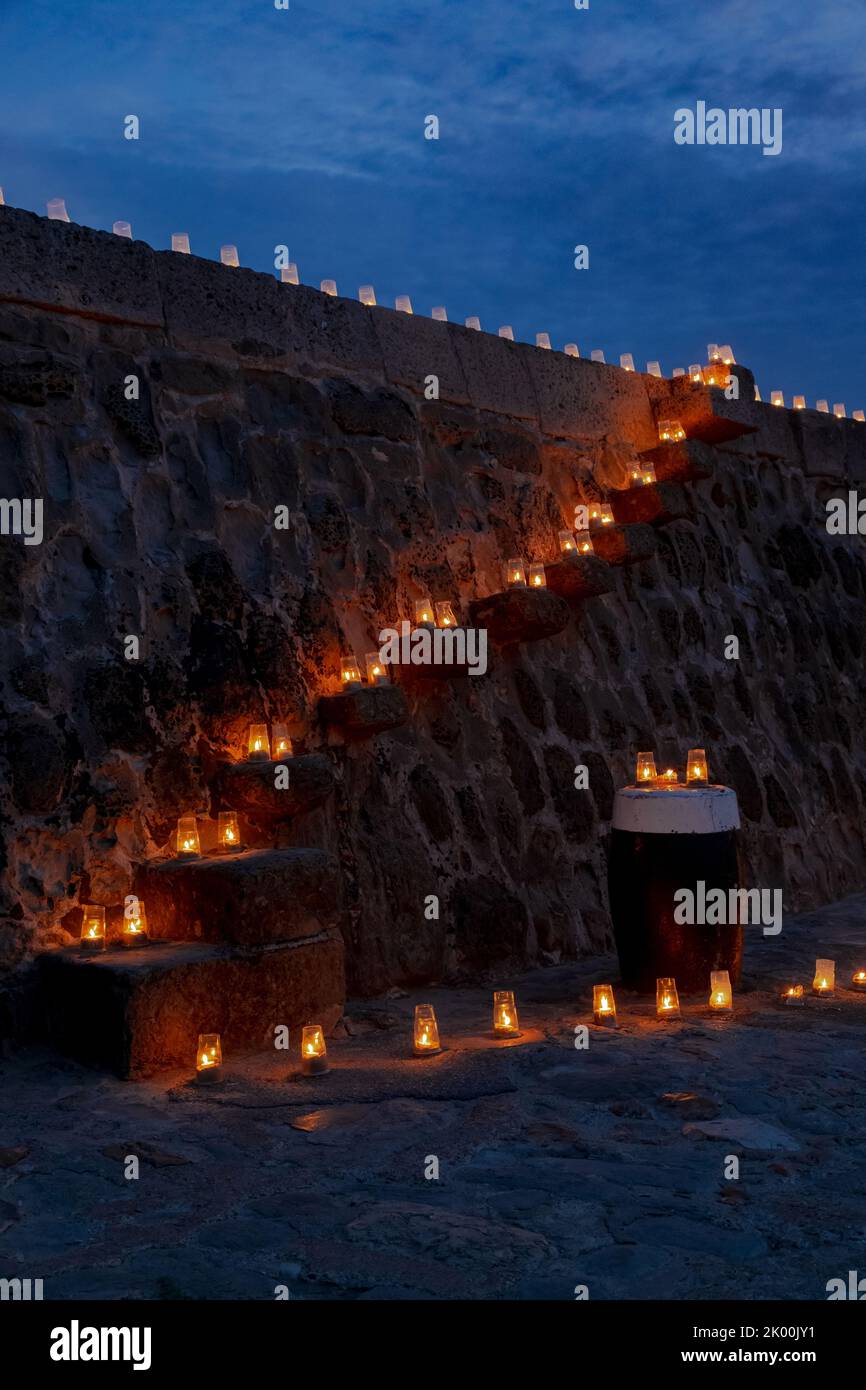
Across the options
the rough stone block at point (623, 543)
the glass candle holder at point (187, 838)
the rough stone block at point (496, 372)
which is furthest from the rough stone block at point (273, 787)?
the rough stone block at point (496, 372)

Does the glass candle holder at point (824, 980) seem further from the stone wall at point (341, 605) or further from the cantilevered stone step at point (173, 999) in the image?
the cantilevered stone step at point (173, 999)

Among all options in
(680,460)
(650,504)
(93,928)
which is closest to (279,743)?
(93,928)

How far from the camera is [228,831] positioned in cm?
521

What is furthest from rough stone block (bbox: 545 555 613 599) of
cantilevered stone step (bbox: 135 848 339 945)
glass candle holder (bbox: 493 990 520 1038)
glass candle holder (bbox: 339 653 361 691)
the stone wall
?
glass candle holder (bbox: 493 990 520 1038)

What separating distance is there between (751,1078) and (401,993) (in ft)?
6.16

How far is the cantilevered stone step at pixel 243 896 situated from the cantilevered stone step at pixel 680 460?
166 inches

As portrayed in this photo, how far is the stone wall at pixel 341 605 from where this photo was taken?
505 centimetres

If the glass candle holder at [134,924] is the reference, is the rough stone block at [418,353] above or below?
above

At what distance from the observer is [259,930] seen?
469 cm

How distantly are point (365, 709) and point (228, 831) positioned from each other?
865 mm

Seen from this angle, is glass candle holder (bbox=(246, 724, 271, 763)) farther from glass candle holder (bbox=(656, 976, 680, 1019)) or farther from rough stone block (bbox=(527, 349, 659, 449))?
rough stone block (bbox=(527, 349, 659, 449))

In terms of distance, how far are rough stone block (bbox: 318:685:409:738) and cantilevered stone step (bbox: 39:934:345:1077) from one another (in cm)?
114
